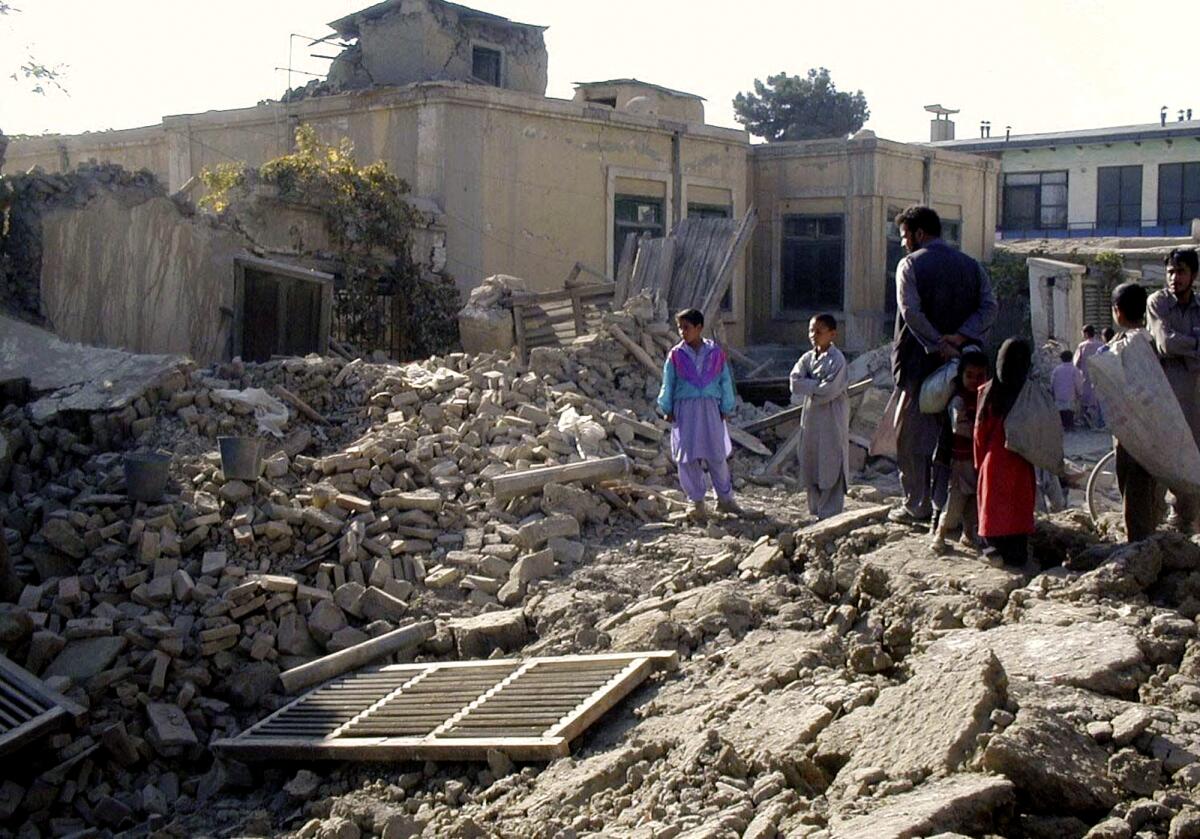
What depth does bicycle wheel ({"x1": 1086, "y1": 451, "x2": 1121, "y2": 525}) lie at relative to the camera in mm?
7508

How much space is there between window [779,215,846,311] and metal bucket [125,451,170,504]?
15360 millimetres

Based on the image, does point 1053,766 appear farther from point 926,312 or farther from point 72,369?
point 72,369

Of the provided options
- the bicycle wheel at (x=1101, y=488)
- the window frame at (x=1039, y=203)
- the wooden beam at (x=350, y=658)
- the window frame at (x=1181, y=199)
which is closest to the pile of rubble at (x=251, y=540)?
the wooden beam at (x=350, y=658)

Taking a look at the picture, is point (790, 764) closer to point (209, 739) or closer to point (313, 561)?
point (209, 739)

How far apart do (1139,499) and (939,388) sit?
1.05 meters

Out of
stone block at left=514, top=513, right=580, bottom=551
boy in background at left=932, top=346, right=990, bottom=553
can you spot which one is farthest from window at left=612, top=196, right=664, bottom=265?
boy in background at left=932, top=346, right=990, bottom=553

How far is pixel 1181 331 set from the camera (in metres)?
6.88

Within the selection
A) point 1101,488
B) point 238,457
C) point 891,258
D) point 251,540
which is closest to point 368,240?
point 238,457

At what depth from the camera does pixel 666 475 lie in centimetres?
1114

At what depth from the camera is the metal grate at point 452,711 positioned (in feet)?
20.0

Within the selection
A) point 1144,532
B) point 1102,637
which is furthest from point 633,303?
point 1102,637

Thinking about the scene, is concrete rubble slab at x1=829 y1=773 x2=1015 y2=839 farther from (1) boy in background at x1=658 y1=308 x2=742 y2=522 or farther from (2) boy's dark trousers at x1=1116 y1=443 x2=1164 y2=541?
(1) boy in background at x1=658 y1=308 x2=742 y2=522

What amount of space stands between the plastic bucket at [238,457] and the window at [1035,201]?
29.2 metres

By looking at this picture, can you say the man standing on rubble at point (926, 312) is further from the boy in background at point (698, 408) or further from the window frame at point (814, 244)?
the window frame at point (814, 244)
